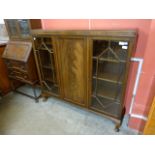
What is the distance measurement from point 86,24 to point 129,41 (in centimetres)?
69

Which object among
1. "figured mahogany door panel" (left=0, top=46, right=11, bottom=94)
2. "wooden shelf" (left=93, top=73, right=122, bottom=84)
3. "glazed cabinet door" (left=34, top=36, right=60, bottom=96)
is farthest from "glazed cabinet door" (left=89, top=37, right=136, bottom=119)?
"figured mahogany door panel" (left=0, top=46, right=11, bottom=94)

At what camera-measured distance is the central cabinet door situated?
1.42 m

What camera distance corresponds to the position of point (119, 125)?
1600 millimetres

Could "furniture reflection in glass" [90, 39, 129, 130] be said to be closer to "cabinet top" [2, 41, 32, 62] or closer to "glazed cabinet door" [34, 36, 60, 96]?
"glazed cabinet door" [34, 36, 60, 96]

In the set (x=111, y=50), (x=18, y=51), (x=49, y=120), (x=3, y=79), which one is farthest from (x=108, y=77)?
(x=3, y=79)

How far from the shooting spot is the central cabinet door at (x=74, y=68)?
4.67ft

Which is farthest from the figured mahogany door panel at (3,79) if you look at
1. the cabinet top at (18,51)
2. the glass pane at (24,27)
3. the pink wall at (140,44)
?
the pink wall at (140,44)

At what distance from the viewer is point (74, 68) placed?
5.19 feet

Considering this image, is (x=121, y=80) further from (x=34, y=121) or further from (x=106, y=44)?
(x=34, y=121)

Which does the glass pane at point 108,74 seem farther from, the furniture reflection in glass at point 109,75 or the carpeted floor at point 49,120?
the carpeted floor at point 49,120
